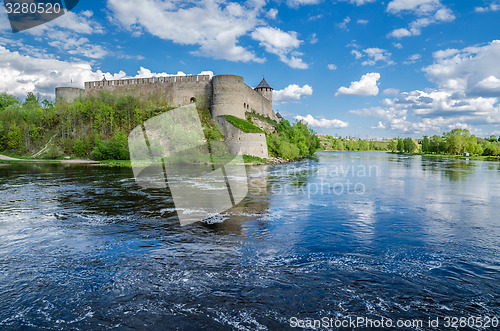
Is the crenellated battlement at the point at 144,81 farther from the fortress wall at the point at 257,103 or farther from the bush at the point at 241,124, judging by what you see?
the bush at the point at 241,124

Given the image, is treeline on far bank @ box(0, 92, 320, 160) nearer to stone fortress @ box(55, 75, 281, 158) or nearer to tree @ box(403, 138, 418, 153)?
Answer: stone fortress @ box(55, 75, 281, 158)

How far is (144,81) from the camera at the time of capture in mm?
39688

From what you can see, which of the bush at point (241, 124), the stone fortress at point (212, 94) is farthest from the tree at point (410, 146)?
the bush at point (241, 124)

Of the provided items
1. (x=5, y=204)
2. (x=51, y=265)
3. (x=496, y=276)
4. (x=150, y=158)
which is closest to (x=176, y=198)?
(x=5, y=204)

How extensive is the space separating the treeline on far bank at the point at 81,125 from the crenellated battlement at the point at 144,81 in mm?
1802

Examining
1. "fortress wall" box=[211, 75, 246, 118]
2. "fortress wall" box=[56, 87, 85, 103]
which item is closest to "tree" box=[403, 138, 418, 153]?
"fortress wall" box=[211, 75, 246, 118]

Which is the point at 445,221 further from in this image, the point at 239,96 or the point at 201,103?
the point at 201,103

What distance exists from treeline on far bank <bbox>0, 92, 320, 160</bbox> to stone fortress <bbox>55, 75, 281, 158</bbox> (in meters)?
1.12

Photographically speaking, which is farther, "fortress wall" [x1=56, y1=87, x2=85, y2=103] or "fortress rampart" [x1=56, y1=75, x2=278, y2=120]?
"fortress wall" [x1=56, y1=87, x2=85, y2=103]

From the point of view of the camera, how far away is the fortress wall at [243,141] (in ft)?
109

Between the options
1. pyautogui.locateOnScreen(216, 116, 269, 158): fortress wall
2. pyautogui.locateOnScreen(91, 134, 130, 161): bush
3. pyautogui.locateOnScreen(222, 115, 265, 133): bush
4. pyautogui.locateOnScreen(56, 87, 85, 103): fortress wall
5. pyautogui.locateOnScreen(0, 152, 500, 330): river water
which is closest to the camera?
pyautogui.locateOnScreen(0, 152, 500, 330): river water

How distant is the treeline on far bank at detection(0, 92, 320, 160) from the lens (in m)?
36.0

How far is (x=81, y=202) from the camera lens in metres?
10.2

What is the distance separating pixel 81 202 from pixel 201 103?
29.2 meters
